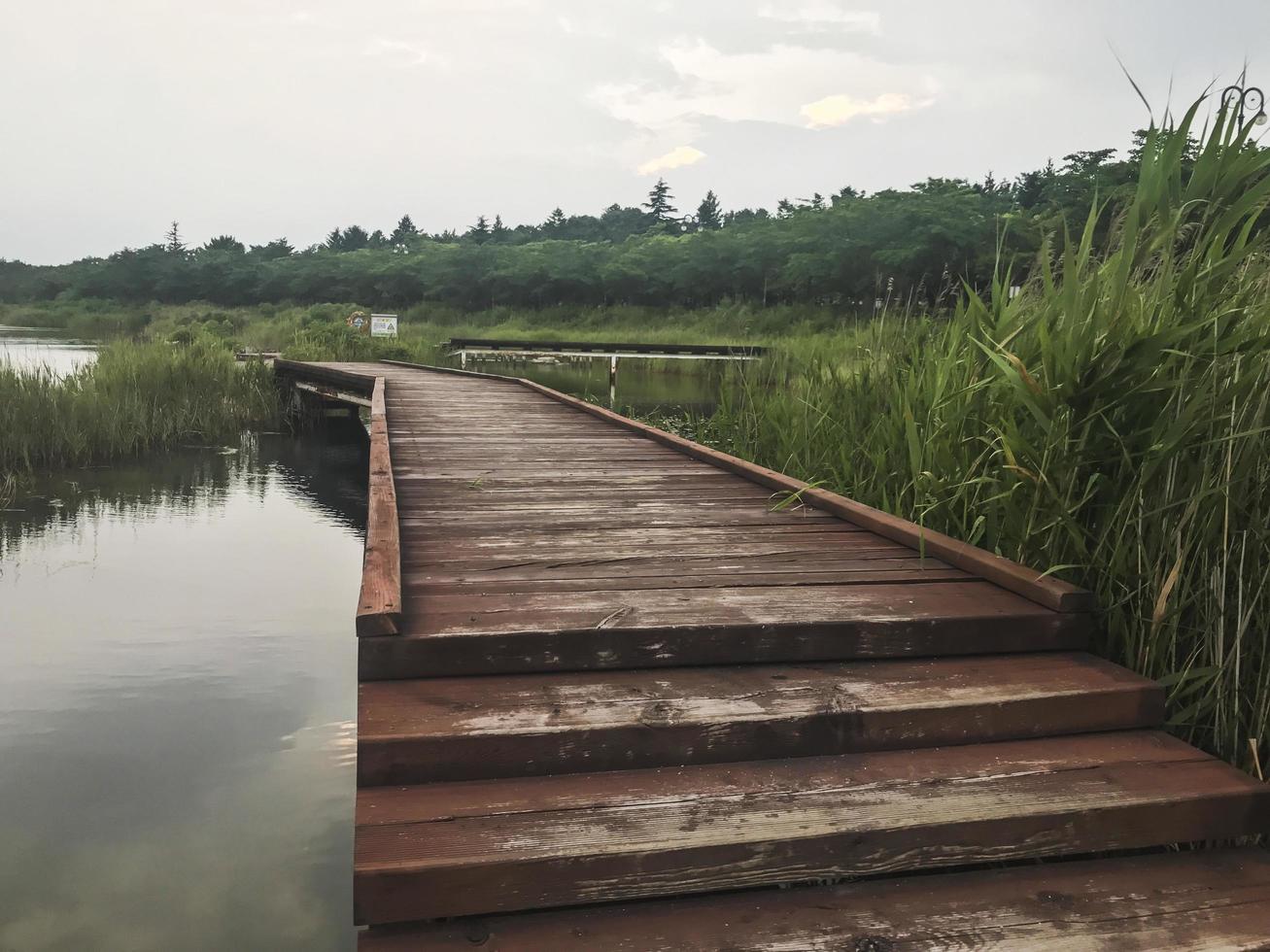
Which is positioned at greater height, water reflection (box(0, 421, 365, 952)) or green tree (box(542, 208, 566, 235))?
green tree (box(542, 208, 566, 235))

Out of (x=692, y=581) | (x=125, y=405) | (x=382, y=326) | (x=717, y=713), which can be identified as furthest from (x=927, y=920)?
(x=382, y=326)

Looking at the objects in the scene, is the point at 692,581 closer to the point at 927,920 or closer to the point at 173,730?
the point at 927,920

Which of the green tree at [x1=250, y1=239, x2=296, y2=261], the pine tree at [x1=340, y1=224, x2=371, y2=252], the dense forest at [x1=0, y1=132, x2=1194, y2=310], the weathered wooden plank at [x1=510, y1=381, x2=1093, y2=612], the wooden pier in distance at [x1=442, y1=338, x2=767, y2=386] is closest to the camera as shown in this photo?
the weathered wooden plank at [x1=510, y1=381, x2=1093, y2=612]

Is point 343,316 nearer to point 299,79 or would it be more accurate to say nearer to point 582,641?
point 299,79

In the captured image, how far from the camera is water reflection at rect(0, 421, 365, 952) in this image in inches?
95.7

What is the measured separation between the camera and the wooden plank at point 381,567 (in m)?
1.75

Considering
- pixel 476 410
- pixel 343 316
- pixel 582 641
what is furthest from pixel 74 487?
pixel 343 316

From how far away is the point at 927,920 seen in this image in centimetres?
137

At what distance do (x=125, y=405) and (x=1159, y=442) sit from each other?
997 centimetres

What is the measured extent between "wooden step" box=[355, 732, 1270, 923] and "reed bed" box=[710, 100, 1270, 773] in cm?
30

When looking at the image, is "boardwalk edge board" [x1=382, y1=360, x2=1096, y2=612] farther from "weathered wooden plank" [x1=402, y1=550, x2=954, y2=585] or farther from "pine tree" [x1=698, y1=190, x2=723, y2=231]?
"pine tree" [x1=698, y1=190, x2=723, y2=231]

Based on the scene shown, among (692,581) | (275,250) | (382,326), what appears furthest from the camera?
(275,250)

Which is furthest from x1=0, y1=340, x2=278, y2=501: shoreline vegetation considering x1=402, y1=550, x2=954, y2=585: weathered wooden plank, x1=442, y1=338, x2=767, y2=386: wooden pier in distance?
x1=402, y1=550, x2=954, y2=585: weathered wooden plank

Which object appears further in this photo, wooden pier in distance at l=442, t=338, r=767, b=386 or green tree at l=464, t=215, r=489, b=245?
green tree at l=464, t=215, r=489, b=245
